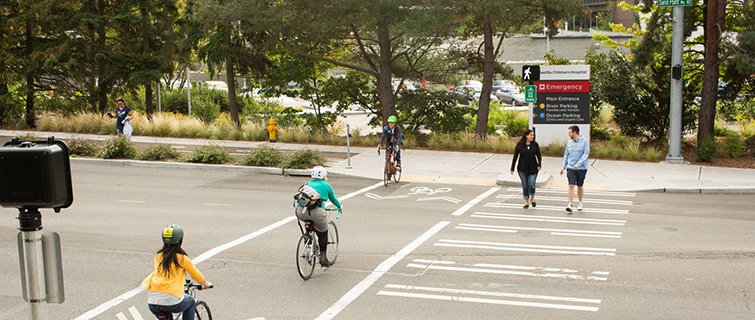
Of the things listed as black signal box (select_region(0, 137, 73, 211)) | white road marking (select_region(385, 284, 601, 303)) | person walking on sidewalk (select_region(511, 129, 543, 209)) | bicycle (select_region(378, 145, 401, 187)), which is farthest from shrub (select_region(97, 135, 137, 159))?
black signal box (select_region(0, 137, 73, 211))

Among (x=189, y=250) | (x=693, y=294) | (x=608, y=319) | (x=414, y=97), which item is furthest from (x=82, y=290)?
(x=414, y=97)

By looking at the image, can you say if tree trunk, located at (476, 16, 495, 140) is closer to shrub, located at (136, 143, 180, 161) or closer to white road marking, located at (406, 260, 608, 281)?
shrub, located at (136, 143, 180, 161)

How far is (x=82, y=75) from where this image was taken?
31.9 meters

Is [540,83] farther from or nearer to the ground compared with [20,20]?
nearer to the ground

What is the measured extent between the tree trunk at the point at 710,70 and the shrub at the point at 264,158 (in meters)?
12.4

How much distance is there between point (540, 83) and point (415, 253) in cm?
1347

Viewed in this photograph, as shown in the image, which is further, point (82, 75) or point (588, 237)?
point (82, 75)

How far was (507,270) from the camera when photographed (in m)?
10.6

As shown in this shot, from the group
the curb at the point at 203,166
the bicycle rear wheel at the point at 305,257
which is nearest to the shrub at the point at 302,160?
the curb at the point at 203,166

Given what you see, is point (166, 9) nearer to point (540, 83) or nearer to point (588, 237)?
point (540, 83)

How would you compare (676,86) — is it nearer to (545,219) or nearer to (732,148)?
(732,148)

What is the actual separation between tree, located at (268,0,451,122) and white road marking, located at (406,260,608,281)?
12.6 meters

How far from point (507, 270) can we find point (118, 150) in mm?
15283

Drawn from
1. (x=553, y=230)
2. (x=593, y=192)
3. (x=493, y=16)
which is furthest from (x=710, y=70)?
(x=553, y=230)
